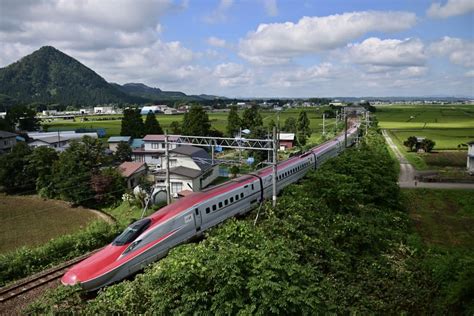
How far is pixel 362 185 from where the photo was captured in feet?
82.2

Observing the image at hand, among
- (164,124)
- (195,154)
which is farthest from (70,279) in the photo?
(164,124)

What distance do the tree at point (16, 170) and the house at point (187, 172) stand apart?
52.2ft

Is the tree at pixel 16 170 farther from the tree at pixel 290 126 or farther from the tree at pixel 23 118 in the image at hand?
the tree at pixel 290 126

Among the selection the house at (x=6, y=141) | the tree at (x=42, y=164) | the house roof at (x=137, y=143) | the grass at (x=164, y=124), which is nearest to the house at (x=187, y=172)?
the tree at (x=42, y=164)

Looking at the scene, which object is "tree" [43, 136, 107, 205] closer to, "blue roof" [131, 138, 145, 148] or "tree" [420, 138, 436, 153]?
"blue roof" [131, 138, 145, 148]

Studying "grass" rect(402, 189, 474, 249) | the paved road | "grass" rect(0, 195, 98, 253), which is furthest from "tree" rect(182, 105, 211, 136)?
"grass" rect(402, 189, 474, 249)

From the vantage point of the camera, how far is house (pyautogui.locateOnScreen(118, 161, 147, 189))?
38375mm

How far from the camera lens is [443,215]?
27922 mm

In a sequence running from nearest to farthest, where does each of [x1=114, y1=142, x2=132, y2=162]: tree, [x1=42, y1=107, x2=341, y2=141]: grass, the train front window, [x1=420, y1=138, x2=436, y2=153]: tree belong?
the train front window < [x1=114, y1=142, x2=132, y2=162]: tree < [x1=420, y1=138, x2=436, y2=153]: tree < [x1=42, y1=107, x2=341, y2=141]: grass

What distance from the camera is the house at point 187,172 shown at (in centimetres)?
3550

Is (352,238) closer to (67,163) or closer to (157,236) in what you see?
(157,236)

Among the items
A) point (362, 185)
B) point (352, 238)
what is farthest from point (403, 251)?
point (362, 185)

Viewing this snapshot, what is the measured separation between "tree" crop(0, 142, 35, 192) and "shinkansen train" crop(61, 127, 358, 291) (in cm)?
3153

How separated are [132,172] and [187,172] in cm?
692
